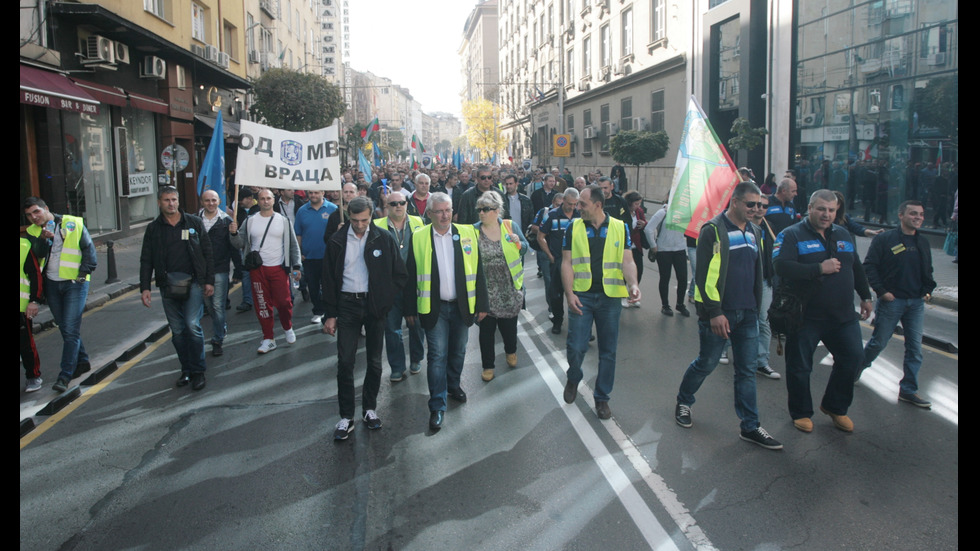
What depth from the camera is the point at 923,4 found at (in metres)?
14.9

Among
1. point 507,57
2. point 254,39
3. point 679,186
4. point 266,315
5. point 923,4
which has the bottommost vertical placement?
point 266,315

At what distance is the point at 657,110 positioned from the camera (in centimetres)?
2966

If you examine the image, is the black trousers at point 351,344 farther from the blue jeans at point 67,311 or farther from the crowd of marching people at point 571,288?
the blue jeans at point 67,311

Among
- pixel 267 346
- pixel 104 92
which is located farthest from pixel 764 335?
pixel 104 92

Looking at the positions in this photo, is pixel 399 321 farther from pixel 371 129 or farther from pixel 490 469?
pixel 371 129

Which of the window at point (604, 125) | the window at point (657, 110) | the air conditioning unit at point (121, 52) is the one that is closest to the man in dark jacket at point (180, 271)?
the air conditioning unit at point (121, 52)

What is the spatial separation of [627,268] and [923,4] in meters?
13.4

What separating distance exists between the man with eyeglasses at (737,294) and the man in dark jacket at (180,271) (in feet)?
15.4

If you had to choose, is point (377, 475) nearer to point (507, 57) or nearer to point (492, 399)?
point (492, 399)

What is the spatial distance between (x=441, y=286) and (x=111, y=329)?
6004 millimetres

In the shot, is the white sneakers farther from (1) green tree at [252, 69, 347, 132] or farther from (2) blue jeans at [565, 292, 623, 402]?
(1) green tree at [252, 69, 347, 132]

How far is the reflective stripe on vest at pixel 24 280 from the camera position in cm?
658

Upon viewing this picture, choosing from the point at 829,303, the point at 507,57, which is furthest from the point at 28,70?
the point at 507,57

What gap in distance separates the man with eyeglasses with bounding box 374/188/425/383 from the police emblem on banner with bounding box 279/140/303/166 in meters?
1.87
